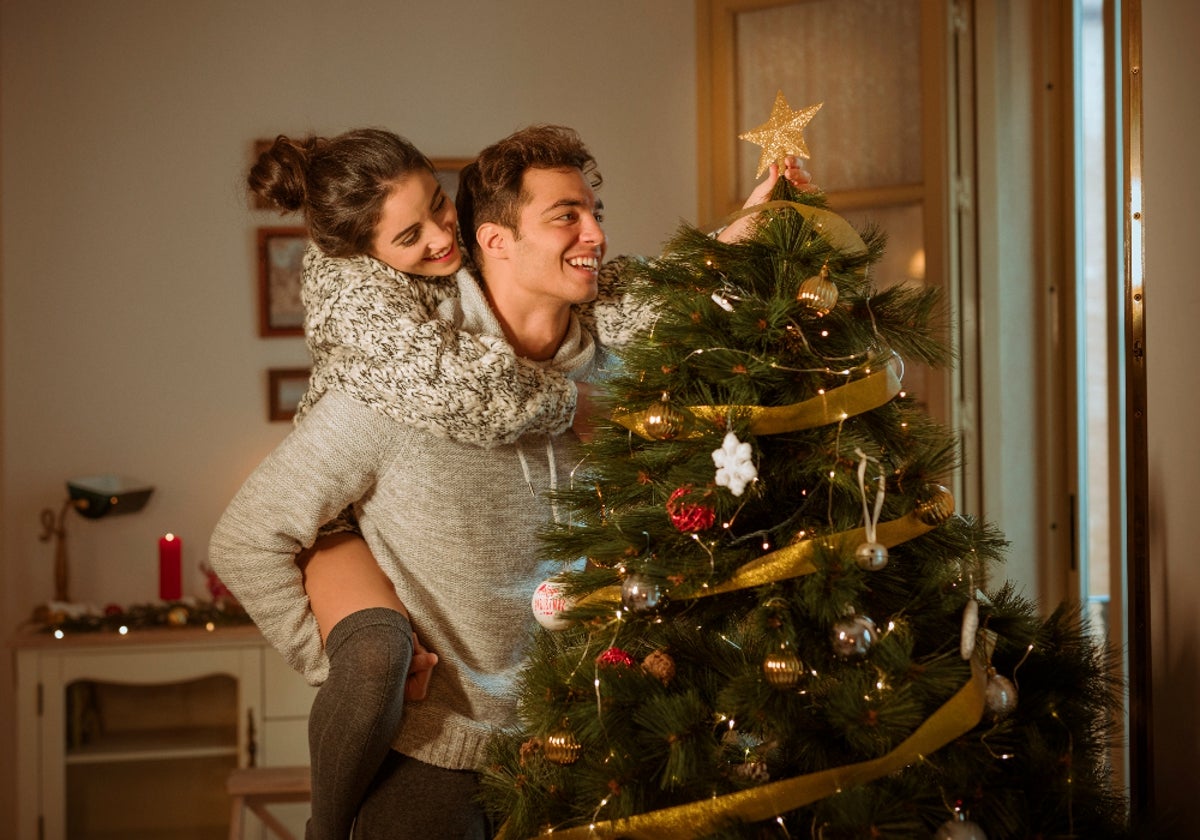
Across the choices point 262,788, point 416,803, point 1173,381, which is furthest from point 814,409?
point 262,788

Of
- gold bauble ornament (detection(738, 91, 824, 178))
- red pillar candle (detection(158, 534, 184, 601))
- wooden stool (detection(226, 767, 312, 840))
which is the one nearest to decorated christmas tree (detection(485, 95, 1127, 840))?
gold bauble ornament (detection(738, 91, 824, 178))

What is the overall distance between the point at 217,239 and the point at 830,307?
2.61 metres

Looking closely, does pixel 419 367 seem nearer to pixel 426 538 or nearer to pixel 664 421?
pixel 426 538

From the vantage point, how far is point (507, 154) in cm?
155

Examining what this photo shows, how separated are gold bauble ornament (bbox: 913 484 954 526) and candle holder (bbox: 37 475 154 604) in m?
2.64

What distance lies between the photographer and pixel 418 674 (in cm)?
143

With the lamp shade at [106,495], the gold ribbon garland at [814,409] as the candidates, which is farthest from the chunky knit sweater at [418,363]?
the lamp shade at [106,495]

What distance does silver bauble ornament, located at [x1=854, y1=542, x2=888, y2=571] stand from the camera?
3.32 ft

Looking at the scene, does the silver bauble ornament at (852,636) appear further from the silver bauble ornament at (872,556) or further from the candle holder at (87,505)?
the candle holder at (87,505)

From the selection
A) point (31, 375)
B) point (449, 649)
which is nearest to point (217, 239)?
point (31, 375)

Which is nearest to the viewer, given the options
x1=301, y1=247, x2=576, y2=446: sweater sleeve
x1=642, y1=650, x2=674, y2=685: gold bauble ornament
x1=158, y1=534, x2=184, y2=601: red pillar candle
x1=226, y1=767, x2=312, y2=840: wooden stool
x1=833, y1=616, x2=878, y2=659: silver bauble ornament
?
x1=833, y1=616, x2=878, y2=659: silver bauble ornament

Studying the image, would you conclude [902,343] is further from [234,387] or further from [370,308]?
[234,387]

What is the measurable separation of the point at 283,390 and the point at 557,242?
205 cm

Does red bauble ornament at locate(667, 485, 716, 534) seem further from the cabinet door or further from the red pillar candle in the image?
the red pillar candle
